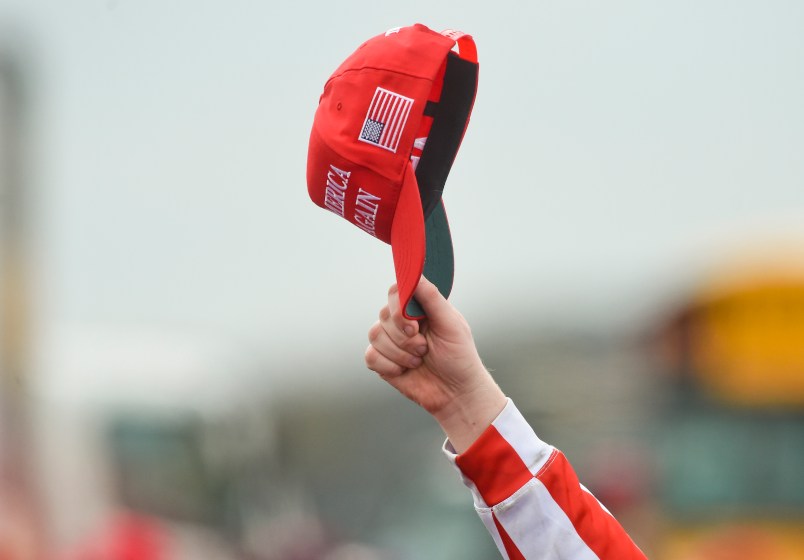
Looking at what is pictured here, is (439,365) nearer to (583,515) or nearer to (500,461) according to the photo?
(500,461)

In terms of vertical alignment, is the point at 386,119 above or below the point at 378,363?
above

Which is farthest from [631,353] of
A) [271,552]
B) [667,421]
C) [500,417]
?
[500,417]

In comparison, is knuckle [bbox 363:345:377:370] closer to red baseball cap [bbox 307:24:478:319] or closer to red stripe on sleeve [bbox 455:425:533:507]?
red baseball cap [bbox 307:24:478:319]

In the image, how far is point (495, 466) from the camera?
223cm

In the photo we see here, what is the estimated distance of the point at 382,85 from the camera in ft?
7.20

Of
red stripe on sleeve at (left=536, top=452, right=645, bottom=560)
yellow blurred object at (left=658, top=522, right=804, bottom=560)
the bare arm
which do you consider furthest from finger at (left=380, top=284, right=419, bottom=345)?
yellow blurred object at (left=658, top=522, right=804, bottom=560)

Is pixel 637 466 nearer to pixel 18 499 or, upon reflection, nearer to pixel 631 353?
pixel 631 353

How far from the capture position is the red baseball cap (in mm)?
2164

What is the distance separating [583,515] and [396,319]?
45 centimetres

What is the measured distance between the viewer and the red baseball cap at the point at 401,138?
85.2 inches

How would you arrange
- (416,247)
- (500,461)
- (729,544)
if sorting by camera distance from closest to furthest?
(416,247) < (500,461) < (729,544)

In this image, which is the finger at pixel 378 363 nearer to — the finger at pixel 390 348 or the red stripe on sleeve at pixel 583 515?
the finger at pixel 390 348

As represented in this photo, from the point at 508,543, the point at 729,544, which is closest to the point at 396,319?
the point at 508,543

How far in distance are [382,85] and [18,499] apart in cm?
501
